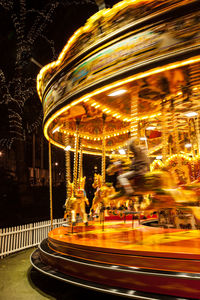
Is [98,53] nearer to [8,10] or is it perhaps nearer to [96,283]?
[96,283]

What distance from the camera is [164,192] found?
3.48m

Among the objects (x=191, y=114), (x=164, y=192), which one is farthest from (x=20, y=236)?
(x=191, y=114)

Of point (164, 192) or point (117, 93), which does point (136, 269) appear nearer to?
point (164, 192)

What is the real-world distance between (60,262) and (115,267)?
4.38 ft

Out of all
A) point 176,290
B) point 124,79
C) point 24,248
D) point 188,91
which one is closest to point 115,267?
point 176,290

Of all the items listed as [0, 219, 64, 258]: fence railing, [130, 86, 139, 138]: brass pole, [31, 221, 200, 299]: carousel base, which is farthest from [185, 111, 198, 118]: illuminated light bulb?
[0, 219, 64, 258]: fence railing

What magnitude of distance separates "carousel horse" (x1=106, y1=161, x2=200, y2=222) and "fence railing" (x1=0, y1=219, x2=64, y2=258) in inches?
198

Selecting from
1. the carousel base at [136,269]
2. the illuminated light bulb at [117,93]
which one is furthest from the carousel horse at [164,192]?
the illuminated light bulb at [117,93]

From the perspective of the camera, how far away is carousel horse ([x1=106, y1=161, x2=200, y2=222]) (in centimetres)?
346

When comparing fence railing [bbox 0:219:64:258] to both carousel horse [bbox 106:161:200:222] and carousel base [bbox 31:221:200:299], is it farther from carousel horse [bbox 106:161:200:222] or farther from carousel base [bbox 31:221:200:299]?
carousel horse [bbox 106:161:200:222]

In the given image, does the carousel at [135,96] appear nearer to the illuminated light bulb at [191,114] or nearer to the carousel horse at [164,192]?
the carousel horse at [164,192]

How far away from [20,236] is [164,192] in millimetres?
5681

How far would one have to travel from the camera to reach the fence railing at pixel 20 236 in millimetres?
6621

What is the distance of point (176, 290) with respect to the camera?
250 cm
